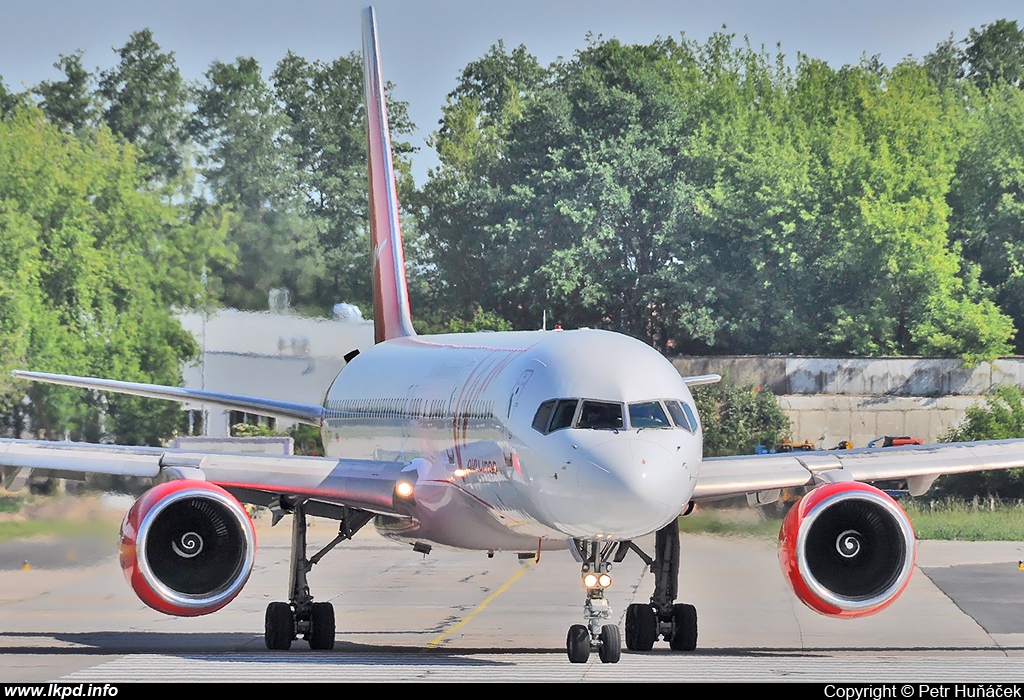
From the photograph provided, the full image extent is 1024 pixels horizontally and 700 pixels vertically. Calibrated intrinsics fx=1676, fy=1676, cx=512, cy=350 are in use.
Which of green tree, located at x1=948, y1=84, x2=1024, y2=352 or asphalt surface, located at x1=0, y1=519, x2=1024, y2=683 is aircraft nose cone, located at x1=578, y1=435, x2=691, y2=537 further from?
green tree, located at x1=948, y1=84, x2=1024, y2=352

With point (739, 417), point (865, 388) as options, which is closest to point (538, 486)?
point (739, 417)

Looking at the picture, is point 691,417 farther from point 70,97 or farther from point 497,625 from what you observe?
point 70,97

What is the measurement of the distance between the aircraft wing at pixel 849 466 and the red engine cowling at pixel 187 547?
4.80 m

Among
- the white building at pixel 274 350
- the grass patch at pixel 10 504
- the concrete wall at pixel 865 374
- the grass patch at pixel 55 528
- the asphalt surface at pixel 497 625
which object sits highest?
the white building at pixel 274 350

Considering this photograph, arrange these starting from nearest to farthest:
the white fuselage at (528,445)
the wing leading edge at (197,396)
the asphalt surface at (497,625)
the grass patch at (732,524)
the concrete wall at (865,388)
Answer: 1. the white fuselage at (528,445)
2. the asphalt surface at (497,625)
3. the wing leading edge at (197,396)
4. the grass patch at (732,524)
5. the concrete wall at (865,388)

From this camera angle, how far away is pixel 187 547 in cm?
1689

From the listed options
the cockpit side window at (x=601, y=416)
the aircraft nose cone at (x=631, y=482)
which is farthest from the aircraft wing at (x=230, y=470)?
the aircraft nose cone at (x=631, y=482)

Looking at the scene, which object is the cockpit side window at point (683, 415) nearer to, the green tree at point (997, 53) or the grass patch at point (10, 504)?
the grass patch at point (10, 504)

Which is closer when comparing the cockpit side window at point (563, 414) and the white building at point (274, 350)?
the cockpit side window at point (563, 414)

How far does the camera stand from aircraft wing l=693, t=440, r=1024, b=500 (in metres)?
17.8

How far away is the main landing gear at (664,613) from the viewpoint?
18.4m

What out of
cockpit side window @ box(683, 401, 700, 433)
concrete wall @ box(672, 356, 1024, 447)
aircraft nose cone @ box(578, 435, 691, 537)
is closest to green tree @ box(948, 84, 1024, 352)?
concrete wall @ box(672, 356, 1024, 447)

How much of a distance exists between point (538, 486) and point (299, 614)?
5.15 metres
